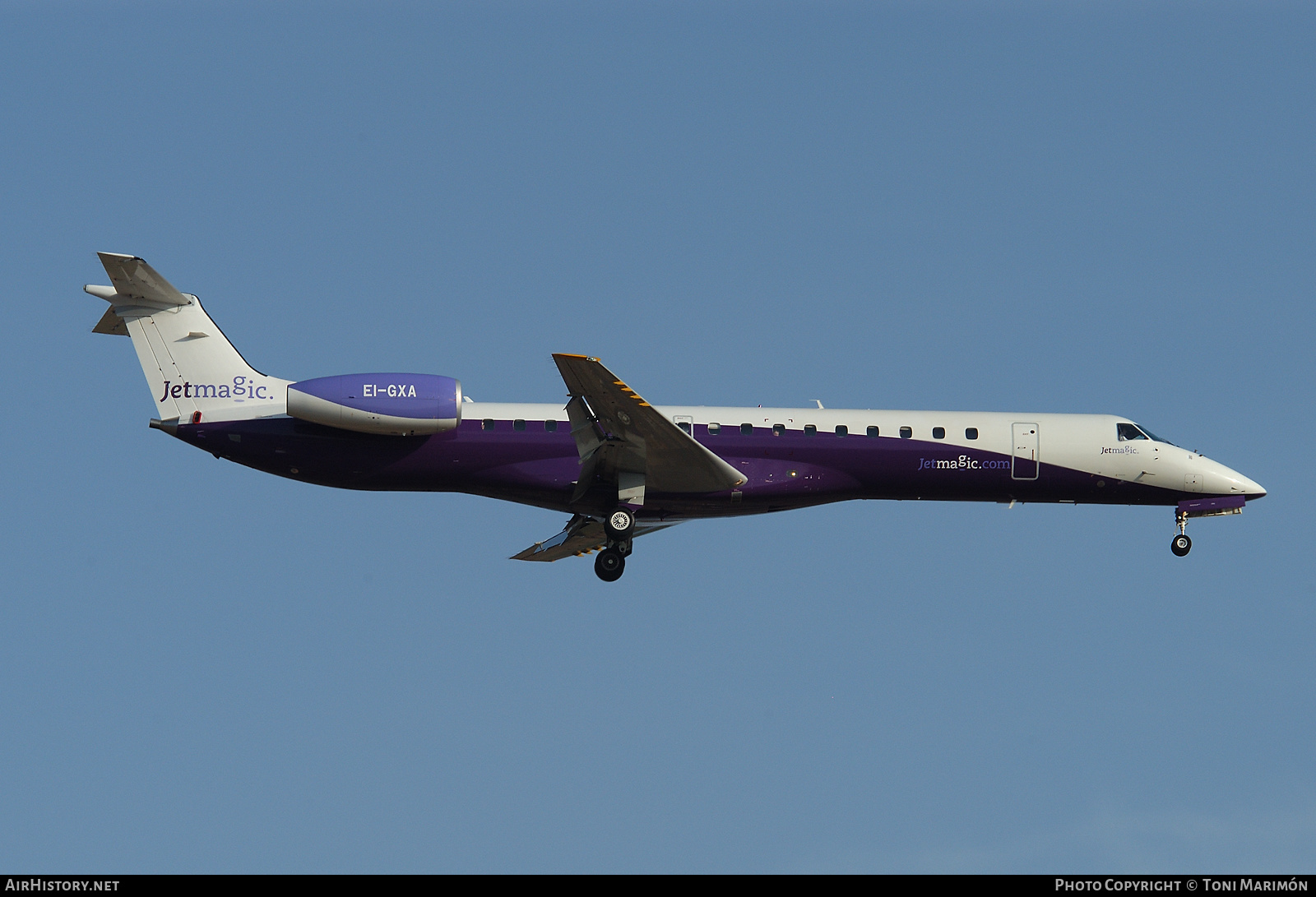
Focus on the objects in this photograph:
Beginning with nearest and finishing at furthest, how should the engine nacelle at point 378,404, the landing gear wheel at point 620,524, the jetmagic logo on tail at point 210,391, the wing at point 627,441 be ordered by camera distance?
the wing at point 627,441 → the engine nacelle at point 378,404 → the landing gear wheel at point 620,524 → the jetmagic logo on tail at point 210,391

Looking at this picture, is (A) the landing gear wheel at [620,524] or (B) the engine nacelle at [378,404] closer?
(B) the engine nacelle at [378,404]

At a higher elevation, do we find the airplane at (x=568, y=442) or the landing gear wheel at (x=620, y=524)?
the airplane at (x=568, y=442)

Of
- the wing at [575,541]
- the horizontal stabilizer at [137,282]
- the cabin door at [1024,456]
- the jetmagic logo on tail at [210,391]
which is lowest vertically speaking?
the wing at [575,541]

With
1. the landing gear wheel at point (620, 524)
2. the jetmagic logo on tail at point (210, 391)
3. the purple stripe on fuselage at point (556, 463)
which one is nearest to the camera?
the purple stripe on fuselage at point (556, 463)

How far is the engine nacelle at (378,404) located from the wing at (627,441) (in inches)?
94.7

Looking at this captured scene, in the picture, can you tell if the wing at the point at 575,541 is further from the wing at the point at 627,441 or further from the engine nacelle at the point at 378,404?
the engine nacelle at the point at 378,404

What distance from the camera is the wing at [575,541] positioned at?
29328 mm

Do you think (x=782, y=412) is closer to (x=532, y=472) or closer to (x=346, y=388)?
(x=532, y=472)

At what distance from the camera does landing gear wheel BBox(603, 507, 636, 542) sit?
2609 cm

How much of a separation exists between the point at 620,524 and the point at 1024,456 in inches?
310

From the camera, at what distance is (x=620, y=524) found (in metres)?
26.1

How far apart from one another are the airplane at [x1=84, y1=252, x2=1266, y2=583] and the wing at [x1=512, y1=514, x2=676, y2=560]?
174 centimetres

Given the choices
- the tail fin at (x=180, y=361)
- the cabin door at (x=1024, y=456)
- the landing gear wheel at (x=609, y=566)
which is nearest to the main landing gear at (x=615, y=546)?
the landing gear wheel at (x=609, y=566)
